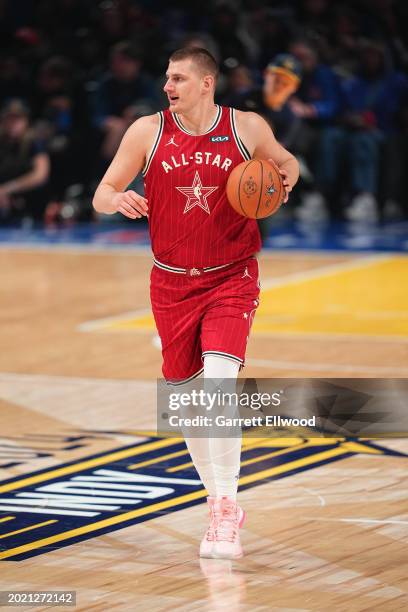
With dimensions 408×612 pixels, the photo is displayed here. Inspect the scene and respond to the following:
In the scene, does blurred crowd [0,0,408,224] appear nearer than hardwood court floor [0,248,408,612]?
No

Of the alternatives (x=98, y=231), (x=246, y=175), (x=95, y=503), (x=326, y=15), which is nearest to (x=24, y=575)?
(x=95, y=503)

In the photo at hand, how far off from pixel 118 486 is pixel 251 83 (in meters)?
10.7

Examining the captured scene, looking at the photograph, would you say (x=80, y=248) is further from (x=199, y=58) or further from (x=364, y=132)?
(x=199, y=58)

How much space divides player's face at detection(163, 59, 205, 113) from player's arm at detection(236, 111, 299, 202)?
23 cm

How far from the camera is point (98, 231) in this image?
17766mm

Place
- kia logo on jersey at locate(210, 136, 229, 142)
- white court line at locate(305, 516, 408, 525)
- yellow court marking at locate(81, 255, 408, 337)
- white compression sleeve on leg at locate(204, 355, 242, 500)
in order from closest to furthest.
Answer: white compression sleeve on leg at locate(204, 355, 242, 500), kia logo on jersey at locate(210, 136, 229, 142), white court line at locate(305, 516, 408, 525), yellow court marking at locate(81, 255, 408, 337)

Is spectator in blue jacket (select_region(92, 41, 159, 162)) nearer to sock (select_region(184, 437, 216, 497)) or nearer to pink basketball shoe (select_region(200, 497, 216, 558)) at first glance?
sock (select_region(184, 437, 216, 497))

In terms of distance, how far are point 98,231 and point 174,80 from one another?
470 inches

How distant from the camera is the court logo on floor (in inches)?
240

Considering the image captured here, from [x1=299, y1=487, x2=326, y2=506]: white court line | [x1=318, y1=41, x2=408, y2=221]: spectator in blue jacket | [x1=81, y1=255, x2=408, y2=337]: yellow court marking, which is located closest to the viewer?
[x1=299, y1=487, x2=326, y2=506]: white court line

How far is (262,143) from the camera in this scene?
601cm

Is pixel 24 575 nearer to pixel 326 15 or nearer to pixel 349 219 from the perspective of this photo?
pixel 349 219

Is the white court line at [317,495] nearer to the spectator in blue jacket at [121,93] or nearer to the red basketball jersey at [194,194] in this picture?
the red basketball jersey at [194,194]

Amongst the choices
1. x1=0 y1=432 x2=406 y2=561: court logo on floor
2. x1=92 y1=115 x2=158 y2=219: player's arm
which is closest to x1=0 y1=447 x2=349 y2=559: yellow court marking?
x1=0 y1=432 x2=406 y2=561: court logo on floor
